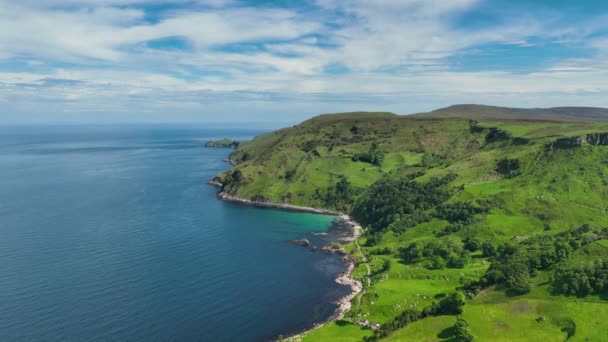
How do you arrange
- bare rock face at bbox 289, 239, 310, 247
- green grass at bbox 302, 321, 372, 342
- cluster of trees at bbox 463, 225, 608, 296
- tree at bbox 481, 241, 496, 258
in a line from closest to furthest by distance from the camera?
green grass at bbox 302, 321, 372, 342
cluster of trees at bbox 463, 225, 608, 296
tree at bbox 481, 241, 496, 258
bare rock face at bbox 289, 239, 310, 247

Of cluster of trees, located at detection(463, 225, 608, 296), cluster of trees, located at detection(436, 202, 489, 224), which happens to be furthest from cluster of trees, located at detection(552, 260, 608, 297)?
cluster of trees, located at detection(436, 202, 489, 224)

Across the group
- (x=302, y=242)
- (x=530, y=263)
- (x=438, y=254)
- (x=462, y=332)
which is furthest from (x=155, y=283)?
(x=530, y=263)

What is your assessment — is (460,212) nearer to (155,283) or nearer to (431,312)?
(431,312)

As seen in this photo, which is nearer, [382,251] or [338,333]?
[338,333]

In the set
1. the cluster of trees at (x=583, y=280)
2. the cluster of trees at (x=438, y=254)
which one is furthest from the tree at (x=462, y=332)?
the cluster of trees at (x=438, y=254)

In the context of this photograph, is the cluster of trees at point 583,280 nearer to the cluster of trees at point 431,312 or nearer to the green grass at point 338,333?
the cluster of trees at point 431,312

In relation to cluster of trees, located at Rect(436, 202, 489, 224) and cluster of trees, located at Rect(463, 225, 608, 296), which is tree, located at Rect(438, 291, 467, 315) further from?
cluster of trees, located at Rect(436, 202, 489, 224)

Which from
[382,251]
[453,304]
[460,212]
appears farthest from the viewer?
[460,212]

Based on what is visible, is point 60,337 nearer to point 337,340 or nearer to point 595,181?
point 337,340
